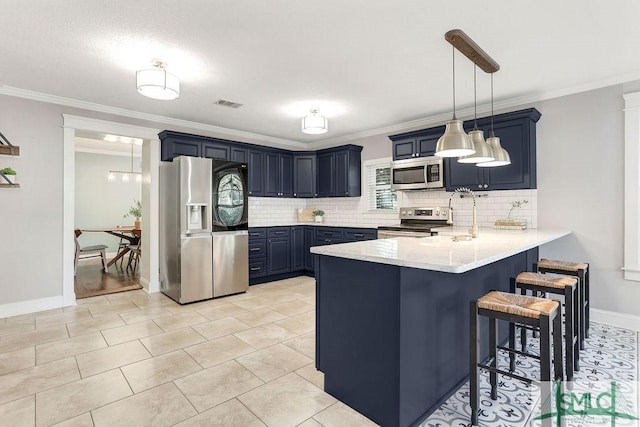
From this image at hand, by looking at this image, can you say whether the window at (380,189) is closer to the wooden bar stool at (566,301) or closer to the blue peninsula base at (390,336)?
the wooden bar stool at (566,301)

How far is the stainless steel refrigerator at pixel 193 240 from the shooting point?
4242 mm

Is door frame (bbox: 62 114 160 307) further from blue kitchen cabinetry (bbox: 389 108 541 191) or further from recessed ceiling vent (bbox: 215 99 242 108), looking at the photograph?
blue kitchen cabinetry (bbox: 389 108 541 191)

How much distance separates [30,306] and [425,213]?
507 cm

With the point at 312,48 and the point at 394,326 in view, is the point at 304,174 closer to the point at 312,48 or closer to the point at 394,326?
the point at 312,48

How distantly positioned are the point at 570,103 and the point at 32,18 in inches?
194

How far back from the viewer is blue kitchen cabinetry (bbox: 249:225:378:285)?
17.4ft

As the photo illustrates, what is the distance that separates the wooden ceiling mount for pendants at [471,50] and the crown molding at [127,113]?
387cm

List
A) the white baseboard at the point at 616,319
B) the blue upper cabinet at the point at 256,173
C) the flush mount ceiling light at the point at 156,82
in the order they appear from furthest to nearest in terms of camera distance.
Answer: the blue upper cabinet at the point at 256,173 → the white baseboard at the point at 616,319 → the flush mount ceiling light at the point at 156,82

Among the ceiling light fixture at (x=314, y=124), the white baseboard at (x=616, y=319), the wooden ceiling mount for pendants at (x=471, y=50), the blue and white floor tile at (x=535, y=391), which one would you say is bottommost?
the blue and white floor tile at (x=535, y=391)

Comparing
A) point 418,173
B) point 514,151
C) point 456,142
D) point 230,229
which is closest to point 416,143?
point 418,173

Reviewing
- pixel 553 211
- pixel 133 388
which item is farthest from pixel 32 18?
pixel 553 211

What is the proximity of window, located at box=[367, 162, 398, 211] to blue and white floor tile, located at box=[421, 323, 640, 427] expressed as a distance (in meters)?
2.97

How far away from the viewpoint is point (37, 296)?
12.9ft

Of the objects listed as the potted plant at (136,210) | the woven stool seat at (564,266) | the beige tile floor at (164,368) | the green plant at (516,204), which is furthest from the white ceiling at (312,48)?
the potted plant at (136,210)
